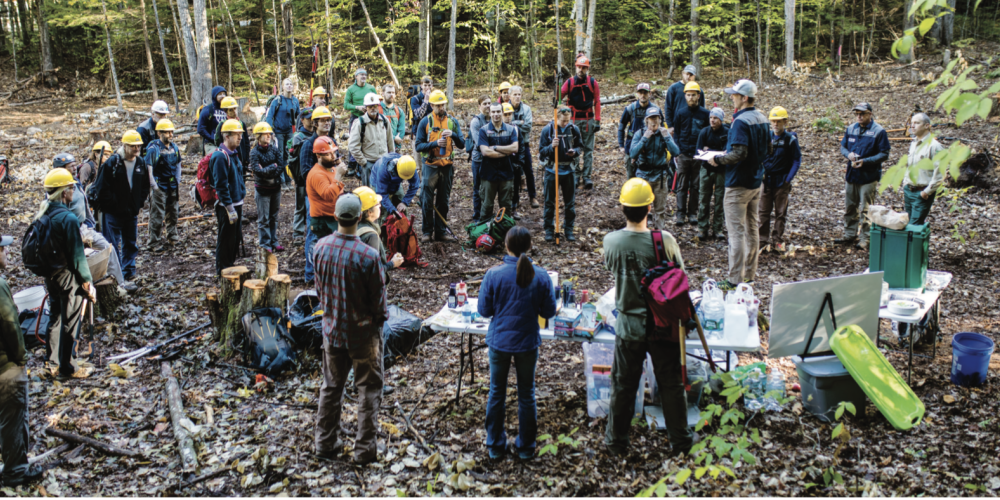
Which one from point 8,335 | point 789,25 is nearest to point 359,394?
point 8,335

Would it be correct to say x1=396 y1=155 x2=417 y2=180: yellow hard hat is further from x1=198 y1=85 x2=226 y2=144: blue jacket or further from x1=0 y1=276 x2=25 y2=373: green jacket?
x1=198 y1=85 x2=226 y2=144: blue jacket

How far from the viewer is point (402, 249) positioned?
8.24 metres

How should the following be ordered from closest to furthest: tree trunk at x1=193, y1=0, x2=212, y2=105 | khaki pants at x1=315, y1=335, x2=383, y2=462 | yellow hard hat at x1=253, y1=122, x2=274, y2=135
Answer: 1. khaki pants at x1=315, y1=335, x2=383, y2=462
2. yellow hard hat at x1=253, y1=122, x2=274, y2=135
3. tree trunk at x1=193, y1=0, x2=212, y2=105

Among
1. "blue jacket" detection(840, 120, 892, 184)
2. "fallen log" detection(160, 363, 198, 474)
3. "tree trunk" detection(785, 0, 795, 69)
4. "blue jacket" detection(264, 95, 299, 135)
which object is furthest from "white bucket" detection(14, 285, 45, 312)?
"tree trunk" detection(785, 0, 795, 69)

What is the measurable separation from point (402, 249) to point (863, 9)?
912 inches

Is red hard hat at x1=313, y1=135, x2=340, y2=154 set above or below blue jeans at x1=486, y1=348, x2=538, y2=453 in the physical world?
above

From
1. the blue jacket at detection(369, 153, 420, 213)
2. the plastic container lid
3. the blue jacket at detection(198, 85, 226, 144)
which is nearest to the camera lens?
the plastic container lid

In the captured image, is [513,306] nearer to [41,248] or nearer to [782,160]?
[41,248]

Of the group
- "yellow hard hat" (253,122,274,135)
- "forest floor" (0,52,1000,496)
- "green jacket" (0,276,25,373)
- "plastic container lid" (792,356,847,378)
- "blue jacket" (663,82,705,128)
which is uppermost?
"blue jacket" (663,82,705,128)

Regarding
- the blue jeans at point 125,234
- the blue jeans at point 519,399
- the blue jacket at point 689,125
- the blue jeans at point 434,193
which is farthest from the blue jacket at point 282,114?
the blue jeans at point 519,399

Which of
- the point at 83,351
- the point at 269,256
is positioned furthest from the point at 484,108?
the point at 83,351

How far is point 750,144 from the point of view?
6.68m

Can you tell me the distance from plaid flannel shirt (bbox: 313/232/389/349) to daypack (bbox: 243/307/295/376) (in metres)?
1.75

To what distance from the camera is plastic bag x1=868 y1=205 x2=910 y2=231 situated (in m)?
5.56
